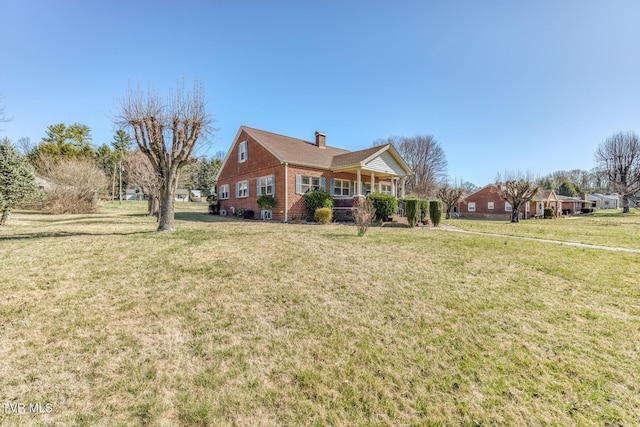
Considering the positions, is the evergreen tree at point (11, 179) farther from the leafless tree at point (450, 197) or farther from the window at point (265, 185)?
the leafless tree at point (450, 197)

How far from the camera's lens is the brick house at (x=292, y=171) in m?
17.9

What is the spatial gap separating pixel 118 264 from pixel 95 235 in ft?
15.5

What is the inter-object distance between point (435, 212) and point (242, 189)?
1479 centimetres

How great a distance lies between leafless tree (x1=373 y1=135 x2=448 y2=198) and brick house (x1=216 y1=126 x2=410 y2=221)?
23.7 metres

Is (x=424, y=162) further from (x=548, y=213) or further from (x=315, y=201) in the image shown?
(x=315, y=201)

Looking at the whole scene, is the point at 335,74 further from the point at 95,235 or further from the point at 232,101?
the point at 95,235

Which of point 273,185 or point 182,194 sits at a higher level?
point 182,194

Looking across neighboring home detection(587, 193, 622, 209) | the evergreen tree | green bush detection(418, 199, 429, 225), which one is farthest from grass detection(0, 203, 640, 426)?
neighboring home detection(587, 193, 622, 209)

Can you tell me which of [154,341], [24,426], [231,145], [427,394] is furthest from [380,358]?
[231,145]

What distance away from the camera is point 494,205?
37.4 meters

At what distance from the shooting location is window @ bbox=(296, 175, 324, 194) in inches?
715

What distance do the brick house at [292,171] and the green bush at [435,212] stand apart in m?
4.64

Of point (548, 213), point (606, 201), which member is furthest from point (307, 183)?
point (606, 201)

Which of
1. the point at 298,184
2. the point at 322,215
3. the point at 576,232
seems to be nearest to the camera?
the point at 576,232
